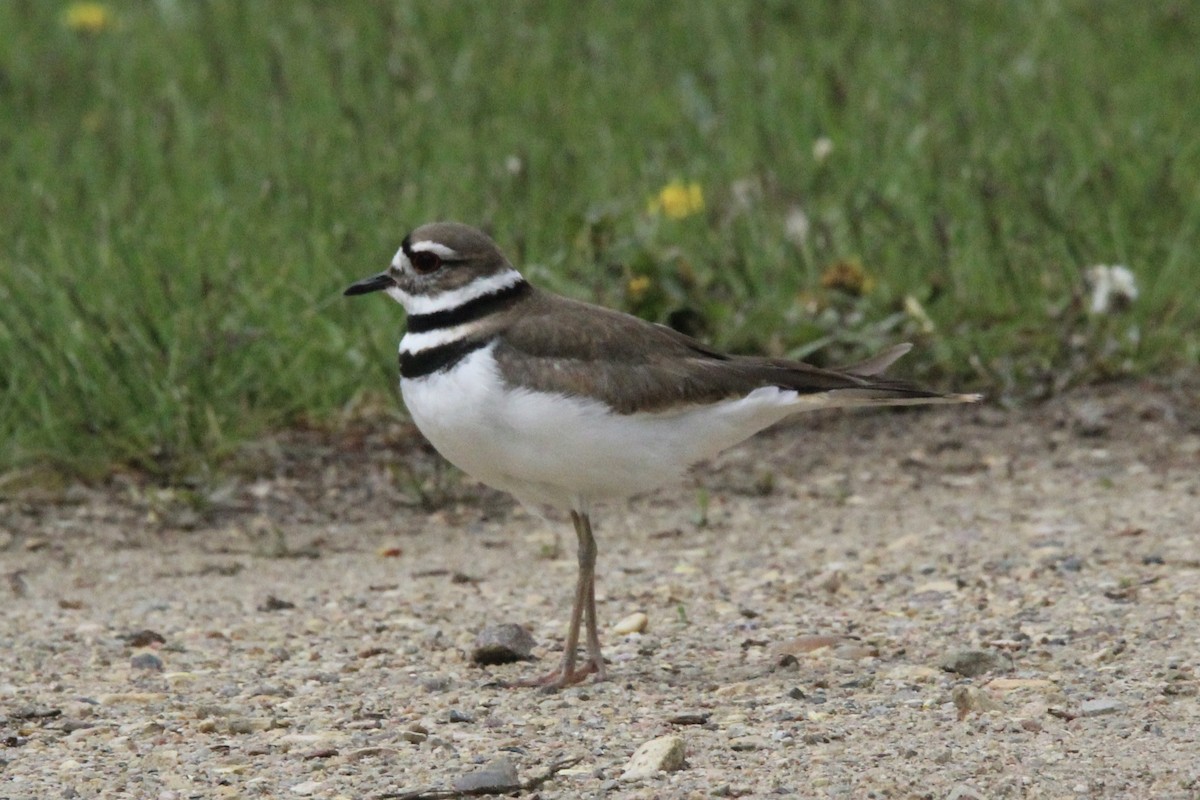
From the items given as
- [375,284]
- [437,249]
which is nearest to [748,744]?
[437,249]

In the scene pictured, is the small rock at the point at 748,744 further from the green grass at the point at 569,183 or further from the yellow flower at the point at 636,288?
the yellow flower at the point at 636,288

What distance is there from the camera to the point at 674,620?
16.6 feet

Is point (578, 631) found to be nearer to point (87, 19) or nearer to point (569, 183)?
point (569, 183)

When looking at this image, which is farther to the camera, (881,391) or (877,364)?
(877,364)

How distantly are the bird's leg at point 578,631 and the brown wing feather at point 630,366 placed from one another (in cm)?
40

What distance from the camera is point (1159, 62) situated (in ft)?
31.2

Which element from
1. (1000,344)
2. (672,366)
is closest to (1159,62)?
(1000,344)

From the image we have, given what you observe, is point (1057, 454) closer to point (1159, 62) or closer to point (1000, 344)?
point (1000, 344)

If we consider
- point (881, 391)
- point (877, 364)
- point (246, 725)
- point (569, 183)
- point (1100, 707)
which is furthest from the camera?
point (569, 183)

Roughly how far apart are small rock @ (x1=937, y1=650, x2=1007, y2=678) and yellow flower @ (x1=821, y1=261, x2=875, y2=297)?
2.52 m

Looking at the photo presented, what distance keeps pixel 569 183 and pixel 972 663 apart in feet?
12.5

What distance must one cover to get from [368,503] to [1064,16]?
575 cm

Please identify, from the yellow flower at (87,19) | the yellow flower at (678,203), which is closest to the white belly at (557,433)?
the yellow flower at (678,203)

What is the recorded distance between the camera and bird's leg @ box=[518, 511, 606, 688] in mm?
4516
